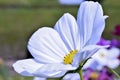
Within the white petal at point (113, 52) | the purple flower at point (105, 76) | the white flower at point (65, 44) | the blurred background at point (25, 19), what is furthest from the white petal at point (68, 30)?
the blurred background at point (25, 19)

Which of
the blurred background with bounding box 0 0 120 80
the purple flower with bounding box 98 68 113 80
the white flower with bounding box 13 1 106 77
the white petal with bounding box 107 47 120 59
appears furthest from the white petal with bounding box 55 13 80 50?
the blurred background with bounding box 0 0 120 80

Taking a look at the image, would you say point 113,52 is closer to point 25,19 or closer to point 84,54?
point 84,54

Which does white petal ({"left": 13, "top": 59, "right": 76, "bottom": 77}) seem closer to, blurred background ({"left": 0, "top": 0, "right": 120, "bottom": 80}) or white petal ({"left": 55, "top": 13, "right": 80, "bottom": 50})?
white petal ({"left": 55, "top": 13, "right": 80, "bottom": 50})

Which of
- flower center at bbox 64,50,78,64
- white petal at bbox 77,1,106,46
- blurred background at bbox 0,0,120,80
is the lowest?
blurred background at bbox 0,0,120,80

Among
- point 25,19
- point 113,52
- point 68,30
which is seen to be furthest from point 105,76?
point 25,19

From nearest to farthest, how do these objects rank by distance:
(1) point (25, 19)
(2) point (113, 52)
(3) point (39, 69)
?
1. (3) point (39, 69)
2. (2) point (113, 52)
3. (1) point (25, 19)

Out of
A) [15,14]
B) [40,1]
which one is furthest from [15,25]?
[40,1]

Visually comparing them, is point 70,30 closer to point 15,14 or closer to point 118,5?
point 15,14
